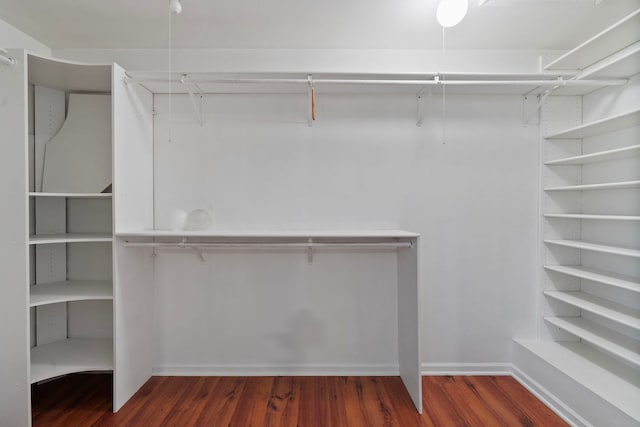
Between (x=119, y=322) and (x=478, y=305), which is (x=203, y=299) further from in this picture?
(x=478, y=305)

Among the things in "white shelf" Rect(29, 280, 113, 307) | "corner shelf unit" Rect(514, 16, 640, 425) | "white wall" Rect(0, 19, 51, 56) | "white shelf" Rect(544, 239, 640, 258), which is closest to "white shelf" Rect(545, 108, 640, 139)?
"corner shelf unit" Rect(514, 16, 640, 425)

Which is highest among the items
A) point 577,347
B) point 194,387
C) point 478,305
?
point 478,305

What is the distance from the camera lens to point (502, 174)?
8.16 feet

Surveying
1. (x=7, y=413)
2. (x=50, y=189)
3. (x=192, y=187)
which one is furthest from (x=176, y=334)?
(x=50, y=189)

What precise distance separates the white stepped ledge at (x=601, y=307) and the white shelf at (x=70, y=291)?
3.02 meters

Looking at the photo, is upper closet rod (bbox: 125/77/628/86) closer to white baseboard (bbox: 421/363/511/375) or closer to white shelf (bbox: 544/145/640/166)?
white shelf (bbox: 544/145/640/166)

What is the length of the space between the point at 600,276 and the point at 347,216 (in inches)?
66.3

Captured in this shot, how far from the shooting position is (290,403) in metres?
2.09

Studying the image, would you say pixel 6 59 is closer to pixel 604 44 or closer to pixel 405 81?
pixel 405 81

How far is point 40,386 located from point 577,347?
388 cm

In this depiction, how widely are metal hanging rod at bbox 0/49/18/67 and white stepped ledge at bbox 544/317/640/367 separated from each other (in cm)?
372

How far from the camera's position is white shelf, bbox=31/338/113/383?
76.3 inches

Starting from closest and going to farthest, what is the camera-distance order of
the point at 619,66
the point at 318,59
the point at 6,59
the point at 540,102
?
the point at 6,59, the point at 619,66, the point at 540,102, the point at 318,59

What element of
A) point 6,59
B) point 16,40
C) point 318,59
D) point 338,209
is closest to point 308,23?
point 318,59
